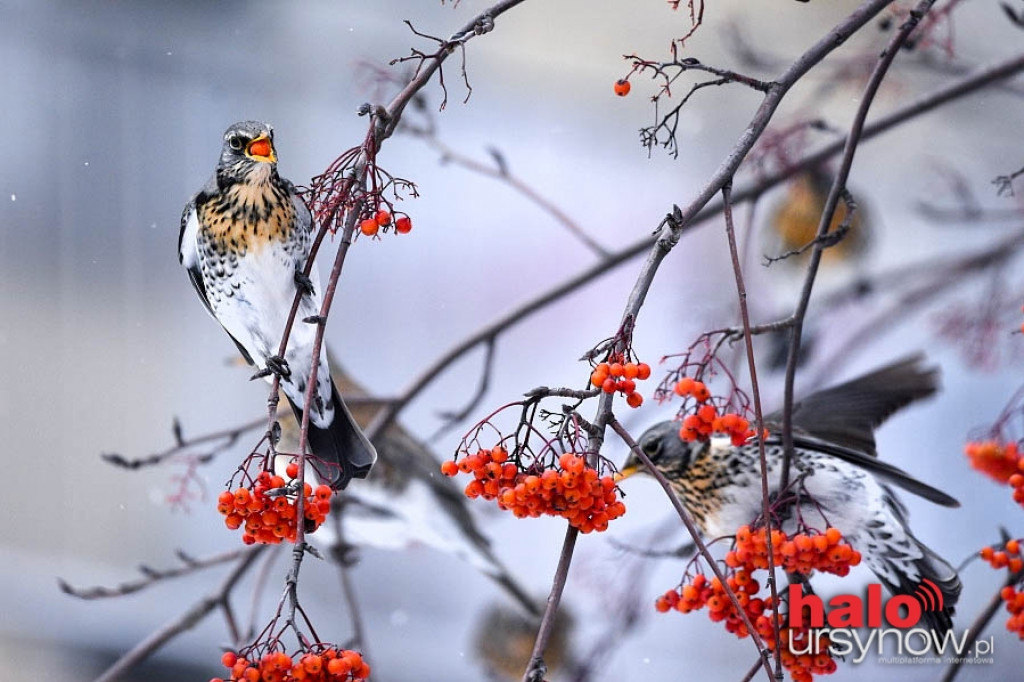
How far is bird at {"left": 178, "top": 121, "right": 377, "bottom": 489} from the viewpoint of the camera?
0.80 meters

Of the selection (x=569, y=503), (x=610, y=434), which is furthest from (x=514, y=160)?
(x=569, y=503)

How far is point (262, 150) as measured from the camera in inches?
31.1

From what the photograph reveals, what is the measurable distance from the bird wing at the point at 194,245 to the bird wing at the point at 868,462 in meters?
0.51

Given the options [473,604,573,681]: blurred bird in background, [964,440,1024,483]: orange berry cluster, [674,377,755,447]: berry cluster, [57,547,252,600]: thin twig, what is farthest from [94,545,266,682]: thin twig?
[964,440,1024,483]: orange berry cluster

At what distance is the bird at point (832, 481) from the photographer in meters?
0.94

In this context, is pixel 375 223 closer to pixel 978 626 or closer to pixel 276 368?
pixel 276 368

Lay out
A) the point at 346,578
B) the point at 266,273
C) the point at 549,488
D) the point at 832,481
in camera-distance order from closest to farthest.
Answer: the point at 549,488
the point at 266,273
the point at 832,481
the point at 346,578

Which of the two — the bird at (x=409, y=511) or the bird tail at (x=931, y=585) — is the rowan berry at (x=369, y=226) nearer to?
the bird at (x=409, y=511)

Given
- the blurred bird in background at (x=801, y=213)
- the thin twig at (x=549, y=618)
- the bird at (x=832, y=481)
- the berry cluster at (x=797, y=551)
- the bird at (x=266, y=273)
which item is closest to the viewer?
the thin twig at (x=549, y=618)

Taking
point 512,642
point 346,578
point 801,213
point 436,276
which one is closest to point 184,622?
point 346,578

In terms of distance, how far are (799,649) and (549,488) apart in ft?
1.21

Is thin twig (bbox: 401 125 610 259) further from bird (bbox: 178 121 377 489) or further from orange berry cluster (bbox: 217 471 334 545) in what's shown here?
orange berry cluster (bbox: 217 471 334 545)

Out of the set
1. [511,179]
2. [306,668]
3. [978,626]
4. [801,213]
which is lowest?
[306,668]

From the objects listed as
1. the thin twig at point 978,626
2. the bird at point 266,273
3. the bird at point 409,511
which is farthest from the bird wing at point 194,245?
the thin twig at point 978,626
